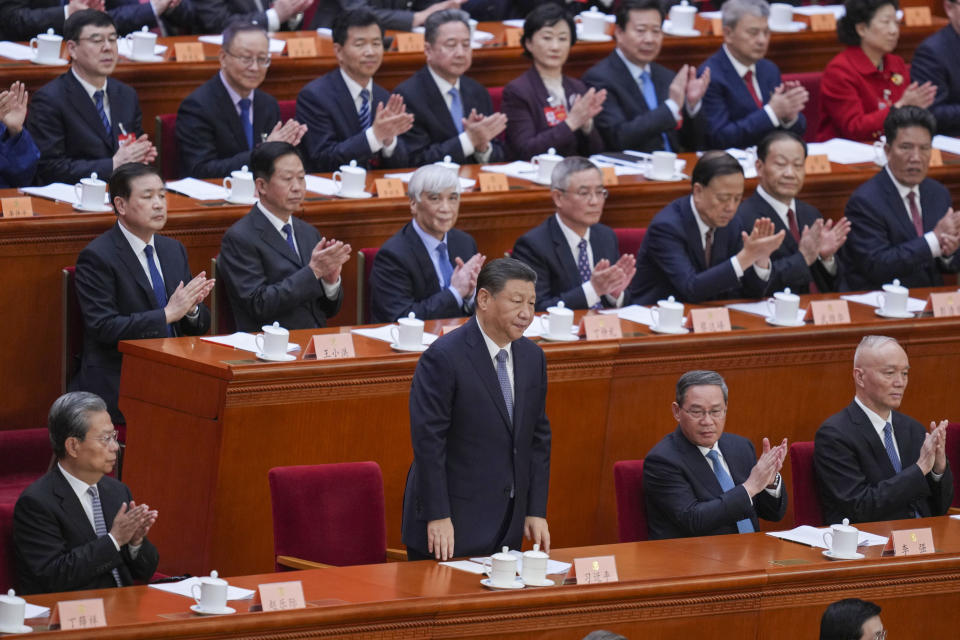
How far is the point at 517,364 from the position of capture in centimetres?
396

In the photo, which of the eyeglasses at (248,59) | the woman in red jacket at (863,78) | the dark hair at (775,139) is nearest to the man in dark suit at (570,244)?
the dark hair at (775,139)

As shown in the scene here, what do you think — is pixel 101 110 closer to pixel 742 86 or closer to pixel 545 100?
pixel 545 100

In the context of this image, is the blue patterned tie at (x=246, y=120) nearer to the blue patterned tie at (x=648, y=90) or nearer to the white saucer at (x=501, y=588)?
the blue patterned tie at (x=648, y=90)

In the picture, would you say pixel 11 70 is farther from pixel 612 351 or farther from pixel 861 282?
pixel 861 282

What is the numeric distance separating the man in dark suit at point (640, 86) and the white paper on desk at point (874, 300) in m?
1.32

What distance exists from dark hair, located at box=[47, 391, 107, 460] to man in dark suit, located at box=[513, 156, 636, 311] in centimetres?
176

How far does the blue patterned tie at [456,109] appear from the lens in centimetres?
641

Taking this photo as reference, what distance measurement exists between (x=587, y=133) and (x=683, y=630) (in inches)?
122

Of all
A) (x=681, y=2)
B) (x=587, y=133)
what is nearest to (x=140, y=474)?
(x=587, y=133)

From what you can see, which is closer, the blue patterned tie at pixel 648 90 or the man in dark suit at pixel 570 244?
the man in dark suit at pixel 570 244

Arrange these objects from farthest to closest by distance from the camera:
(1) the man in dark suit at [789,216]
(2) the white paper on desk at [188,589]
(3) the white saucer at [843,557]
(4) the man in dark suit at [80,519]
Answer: (1) the man in dark suit at [789,216] → (3) the white saucer at [843,557] → (4) the man in dark suit at [80,519] → (2) the white paper on desk at [188,589]

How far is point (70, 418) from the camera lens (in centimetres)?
391

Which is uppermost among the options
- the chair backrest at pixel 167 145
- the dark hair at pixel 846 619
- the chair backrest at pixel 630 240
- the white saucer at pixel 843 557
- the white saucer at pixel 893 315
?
the chair backrest at pixel 167 145

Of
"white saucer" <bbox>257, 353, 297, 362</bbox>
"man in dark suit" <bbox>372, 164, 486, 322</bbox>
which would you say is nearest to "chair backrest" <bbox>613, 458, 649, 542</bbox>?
"white saucer" <bbox>257, 353, 297, 362</bbox>
